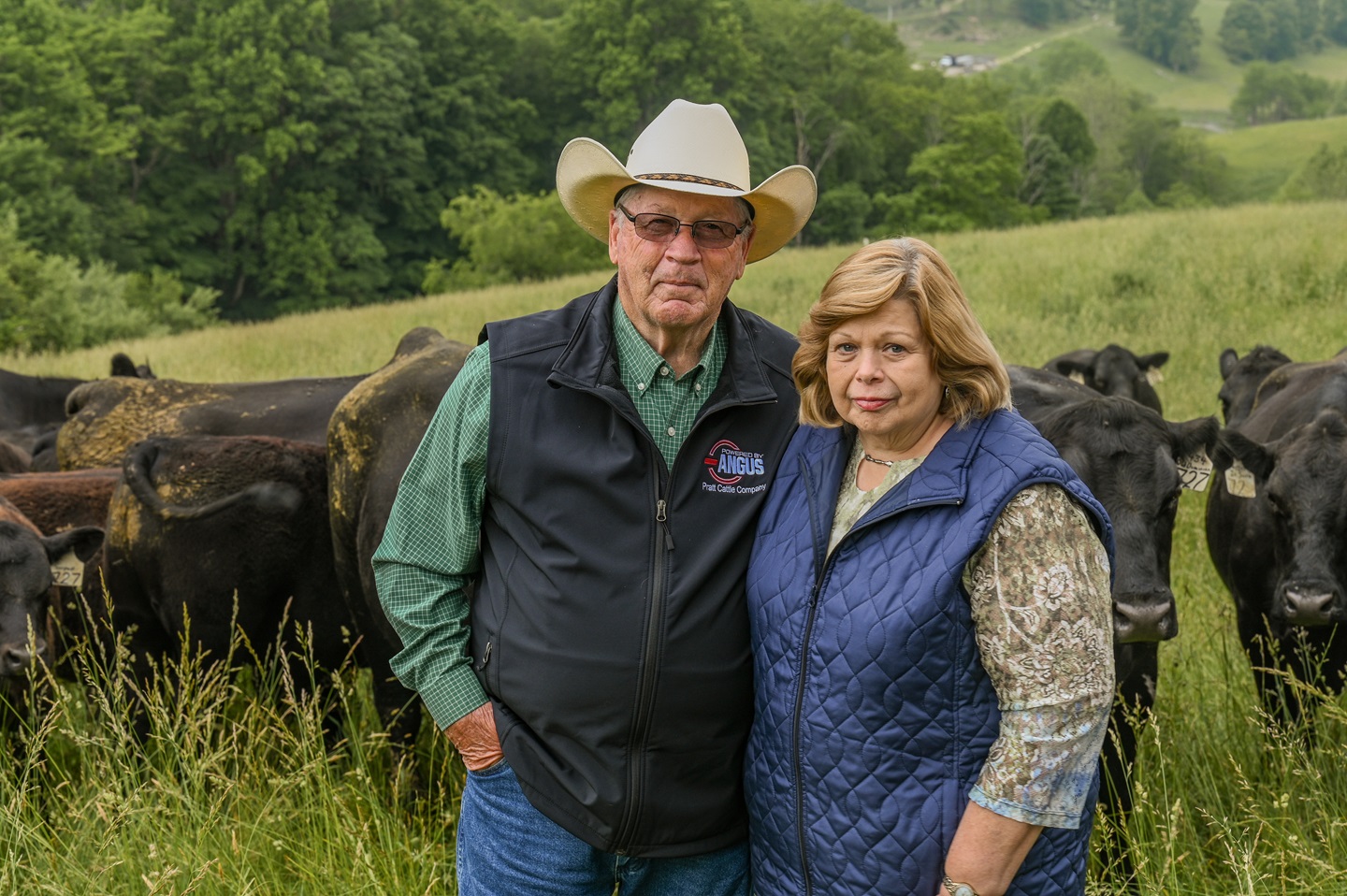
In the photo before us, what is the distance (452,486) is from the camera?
295 cm

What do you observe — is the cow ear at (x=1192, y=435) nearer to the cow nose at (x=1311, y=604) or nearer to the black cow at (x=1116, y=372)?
the cow nose at (x=1311, y=604)

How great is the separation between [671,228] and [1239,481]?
3.56m

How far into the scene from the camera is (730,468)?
2891 millimetres

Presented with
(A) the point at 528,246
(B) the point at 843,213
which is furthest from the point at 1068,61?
(A) the point at 528,246

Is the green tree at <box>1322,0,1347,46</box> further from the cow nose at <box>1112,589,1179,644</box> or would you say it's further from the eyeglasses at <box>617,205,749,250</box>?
the eyeglasses at <box>617,205,749,250</box>

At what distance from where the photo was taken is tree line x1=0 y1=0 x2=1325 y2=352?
4262cm

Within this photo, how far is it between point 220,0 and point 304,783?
51.4 meters

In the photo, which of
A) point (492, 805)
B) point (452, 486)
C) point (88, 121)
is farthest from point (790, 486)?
point (88, 121)

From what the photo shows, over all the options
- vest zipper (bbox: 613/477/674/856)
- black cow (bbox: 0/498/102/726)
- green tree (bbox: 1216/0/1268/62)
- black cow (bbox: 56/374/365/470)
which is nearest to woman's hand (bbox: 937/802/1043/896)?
vest zipper (bbox: 613/477/674/856)

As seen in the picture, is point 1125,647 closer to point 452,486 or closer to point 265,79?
point 452,486

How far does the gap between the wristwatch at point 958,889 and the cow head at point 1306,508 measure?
318 centimetres

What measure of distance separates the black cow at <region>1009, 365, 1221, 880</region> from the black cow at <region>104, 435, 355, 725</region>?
126 inches

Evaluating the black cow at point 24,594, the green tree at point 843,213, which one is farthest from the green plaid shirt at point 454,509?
the green tree at point 843,213

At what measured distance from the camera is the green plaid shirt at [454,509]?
116 inches
